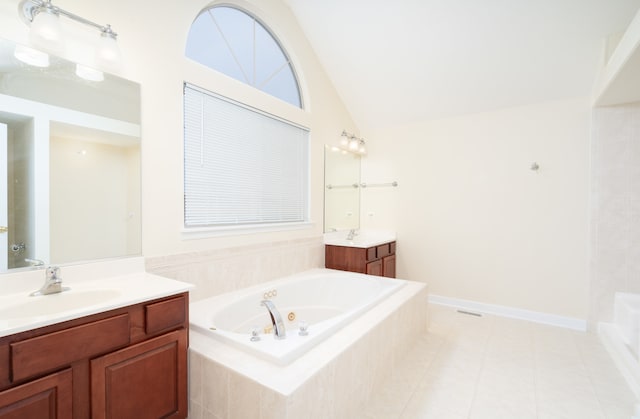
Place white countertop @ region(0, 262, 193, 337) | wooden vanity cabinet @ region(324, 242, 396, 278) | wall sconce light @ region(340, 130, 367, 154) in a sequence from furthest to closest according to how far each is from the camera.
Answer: wall sconce light @ region(340, 130, 367, 154) → wooden vanity cabinet @ region(324, 242, 396, 278) → white countertop @ region(0, 262, 193, 337)

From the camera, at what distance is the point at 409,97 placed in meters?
3.41

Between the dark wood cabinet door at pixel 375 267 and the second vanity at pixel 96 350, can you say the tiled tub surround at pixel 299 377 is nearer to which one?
the second vanity at pixel 96 350

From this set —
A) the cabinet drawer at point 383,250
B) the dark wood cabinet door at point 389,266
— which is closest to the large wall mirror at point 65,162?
the cabinet drawer at point 383,250

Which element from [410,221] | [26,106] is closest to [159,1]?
[26,106]

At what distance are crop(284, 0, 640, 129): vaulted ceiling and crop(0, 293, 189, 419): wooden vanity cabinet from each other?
2826mm

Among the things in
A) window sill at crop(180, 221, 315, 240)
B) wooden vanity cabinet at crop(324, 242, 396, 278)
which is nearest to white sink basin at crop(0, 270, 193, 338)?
window sill at crop(180, 221, 315, 240)

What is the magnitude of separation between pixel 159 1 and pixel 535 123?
3.48m

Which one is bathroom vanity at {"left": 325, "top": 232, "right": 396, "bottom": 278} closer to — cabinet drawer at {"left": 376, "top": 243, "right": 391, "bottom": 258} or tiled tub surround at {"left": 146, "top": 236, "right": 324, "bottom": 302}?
cabinet drawer at {"left": 376, "top": 243, "right": 391, "bottom": 258}

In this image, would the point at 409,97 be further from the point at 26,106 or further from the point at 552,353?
the point at 26,106

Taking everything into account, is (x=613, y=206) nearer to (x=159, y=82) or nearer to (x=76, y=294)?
(x=159, y=82)

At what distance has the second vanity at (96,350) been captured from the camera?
100 centimetres

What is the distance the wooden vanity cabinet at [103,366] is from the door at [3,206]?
594mm

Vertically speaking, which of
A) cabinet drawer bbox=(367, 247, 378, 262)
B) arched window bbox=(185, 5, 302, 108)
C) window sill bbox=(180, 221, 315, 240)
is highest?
arched window bbox=(185, 5, 302, 108)

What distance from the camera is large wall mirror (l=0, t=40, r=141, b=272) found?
4.49ft
